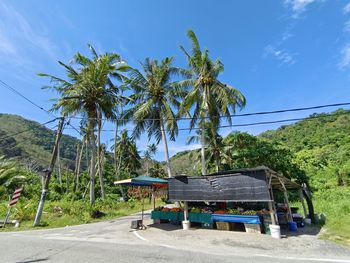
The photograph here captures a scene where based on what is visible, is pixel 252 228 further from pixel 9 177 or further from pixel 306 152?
pixel 306 152

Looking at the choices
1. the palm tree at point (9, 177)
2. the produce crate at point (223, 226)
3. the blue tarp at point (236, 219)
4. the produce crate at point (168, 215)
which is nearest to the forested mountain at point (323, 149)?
the blue tarp at point (236, 219)

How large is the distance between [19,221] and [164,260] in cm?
1298

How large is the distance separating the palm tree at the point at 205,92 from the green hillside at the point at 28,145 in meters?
42.0

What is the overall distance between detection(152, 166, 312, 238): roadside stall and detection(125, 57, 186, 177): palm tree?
6727 millimetres

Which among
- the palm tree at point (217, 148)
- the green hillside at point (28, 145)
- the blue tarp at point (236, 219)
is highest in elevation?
the green hillside at point (28, 145)

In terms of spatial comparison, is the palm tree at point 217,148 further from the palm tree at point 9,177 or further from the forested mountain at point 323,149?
the palm tree at point 9,177

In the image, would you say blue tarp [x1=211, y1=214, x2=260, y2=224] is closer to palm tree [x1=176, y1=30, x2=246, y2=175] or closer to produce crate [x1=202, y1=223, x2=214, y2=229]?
produce crate [x1=202, y1=223, x2=214, y2=229]

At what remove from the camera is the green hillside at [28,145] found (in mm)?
63338

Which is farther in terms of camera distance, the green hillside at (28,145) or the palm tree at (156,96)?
the green hillside at (28,145)

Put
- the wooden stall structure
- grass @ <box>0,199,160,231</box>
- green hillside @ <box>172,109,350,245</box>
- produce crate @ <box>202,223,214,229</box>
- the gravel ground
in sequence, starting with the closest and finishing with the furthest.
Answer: the gravel ground
the wooden stall structure
produce crate @ <box>202,223,214,229</box>
green hillside @ <box>172,109,350,245</box>
grass @ <box>0,199,160,231</box>

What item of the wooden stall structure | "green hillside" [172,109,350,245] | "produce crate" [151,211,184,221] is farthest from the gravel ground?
"produce crate" [151,211,184,221]

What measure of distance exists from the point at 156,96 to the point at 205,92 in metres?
4.40

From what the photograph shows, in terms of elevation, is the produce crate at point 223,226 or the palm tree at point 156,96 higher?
the palm tree at point 156,96

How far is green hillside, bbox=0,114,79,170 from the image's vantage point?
63338mm
